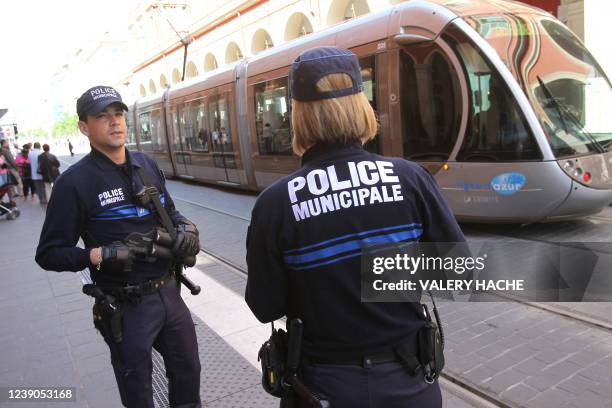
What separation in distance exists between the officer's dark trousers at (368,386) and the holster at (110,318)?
3.84 feet

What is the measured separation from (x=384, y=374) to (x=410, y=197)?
0.54 meters

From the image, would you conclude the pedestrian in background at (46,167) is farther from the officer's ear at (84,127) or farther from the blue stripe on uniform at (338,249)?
the blue stripe on uniform at (338,249)

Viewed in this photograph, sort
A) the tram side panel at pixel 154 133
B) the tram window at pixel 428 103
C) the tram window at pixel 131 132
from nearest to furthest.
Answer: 1. the tram window at pixel 428 103
2. the tram side panel at pixel 154 133
3. the tram window at pixel 131 132

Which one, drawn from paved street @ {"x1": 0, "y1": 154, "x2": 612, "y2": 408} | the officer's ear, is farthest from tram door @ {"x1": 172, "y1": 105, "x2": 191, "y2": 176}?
the officer's ear

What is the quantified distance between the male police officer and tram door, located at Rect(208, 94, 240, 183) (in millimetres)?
10410

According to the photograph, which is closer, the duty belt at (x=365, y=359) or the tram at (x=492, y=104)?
the duty belt at (x=365, y=359)

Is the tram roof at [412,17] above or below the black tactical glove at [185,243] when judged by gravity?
above

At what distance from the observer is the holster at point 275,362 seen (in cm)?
169

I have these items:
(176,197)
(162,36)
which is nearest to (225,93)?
(176,197)

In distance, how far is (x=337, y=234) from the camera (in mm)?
1531

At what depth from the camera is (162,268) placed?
2.59 meters

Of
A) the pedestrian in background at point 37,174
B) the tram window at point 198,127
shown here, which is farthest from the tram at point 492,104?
the pedestrian in background at point 37,174

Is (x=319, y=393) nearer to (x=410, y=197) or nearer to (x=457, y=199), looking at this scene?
(x=410, y=197)

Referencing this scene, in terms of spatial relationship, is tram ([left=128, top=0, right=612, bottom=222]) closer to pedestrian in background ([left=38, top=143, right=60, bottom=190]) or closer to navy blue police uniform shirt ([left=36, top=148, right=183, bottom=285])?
navy blue police uniform shirt ([left=36, top=148, right=183, bottom=285])
